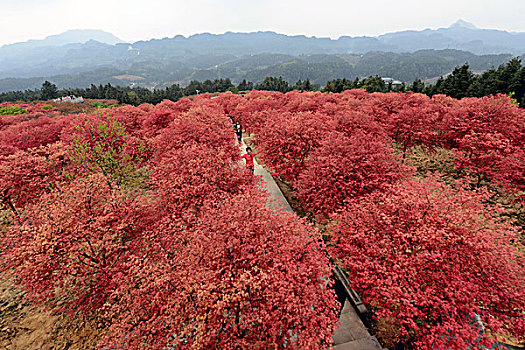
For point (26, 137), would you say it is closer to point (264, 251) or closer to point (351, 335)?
point (264, 251)

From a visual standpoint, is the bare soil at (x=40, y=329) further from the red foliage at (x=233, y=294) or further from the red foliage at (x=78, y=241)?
the red foliage at (x=233, y=294)

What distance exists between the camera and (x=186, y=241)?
8.06 metres

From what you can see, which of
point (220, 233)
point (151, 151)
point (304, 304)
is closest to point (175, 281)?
point (220, 233)

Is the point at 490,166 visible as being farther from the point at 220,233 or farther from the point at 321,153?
the point at 220,233

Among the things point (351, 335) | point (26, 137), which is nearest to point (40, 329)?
point (351, 335)

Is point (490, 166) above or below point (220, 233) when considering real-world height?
below

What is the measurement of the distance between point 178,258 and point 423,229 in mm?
7651

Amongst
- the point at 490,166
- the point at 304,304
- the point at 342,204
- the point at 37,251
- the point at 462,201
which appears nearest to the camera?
the point at 304,304

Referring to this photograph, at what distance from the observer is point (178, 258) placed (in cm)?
677

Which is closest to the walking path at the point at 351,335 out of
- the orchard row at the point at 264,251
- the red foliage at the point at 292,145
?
the orchard row at the point at 264,251

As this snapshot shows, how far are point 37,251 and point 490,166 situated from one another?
72.4ft

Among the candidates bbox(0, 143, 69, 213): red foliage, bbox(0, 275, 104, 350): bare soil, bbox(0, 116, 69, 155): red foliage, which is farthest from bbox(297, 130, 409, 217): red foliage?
bbox(0, 116, 69, 155): red foliage

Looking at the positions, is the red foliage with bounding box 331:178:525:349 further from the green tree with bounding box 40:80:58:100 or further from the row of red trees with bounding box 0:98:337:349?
the green tree with bounding box 40:80:58:100

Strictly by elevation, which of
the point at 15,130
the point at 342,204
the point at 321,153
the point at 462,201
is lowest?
the point at 342,204
